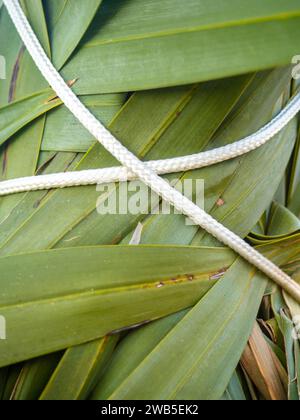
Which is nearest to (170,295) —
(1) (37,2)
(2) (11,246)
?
(2) (11,246)

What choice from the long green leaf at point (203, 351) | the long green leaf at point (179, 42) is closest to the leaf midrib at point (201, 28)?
the long green leaf at point (179, 42)

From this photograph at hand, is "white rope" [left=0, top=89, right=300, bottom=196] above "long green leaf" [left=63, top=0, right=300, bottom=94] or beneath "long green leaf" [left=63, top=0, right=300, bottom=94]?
beneath

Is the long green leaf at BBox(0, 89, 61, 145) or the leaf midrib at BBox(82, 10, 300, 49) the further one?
the long green leaf at BBox(0, 89, 61, 145)

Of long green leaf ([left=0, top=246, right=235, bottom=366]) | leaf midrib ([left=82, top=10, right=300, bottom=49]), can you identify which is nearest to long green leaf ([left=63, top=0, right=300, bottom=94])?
leaf midrib ([left=82, top=10, right=300, bottom=49])

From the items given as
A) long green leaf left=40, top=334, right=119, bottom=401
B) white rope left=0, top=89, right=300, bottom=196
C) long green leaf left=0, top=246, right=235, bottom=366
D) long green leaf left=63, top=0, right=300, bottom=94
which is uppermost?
long green leaf left=63, top=0, right=300, bottom=94

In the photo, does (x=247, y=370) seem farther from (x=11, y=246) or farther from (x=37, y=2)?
(x=37, y=2)

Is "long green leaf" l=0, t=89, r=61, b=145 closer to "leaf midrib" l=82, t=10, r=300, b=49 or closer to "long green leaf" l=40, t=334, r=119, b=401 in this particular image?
"leaf midrib" l=82, t=10, r=300, b=49

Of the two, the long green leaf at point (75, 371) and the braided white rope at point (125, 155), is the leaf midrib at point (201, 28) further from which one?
the long green leaf at point (75, 371)
